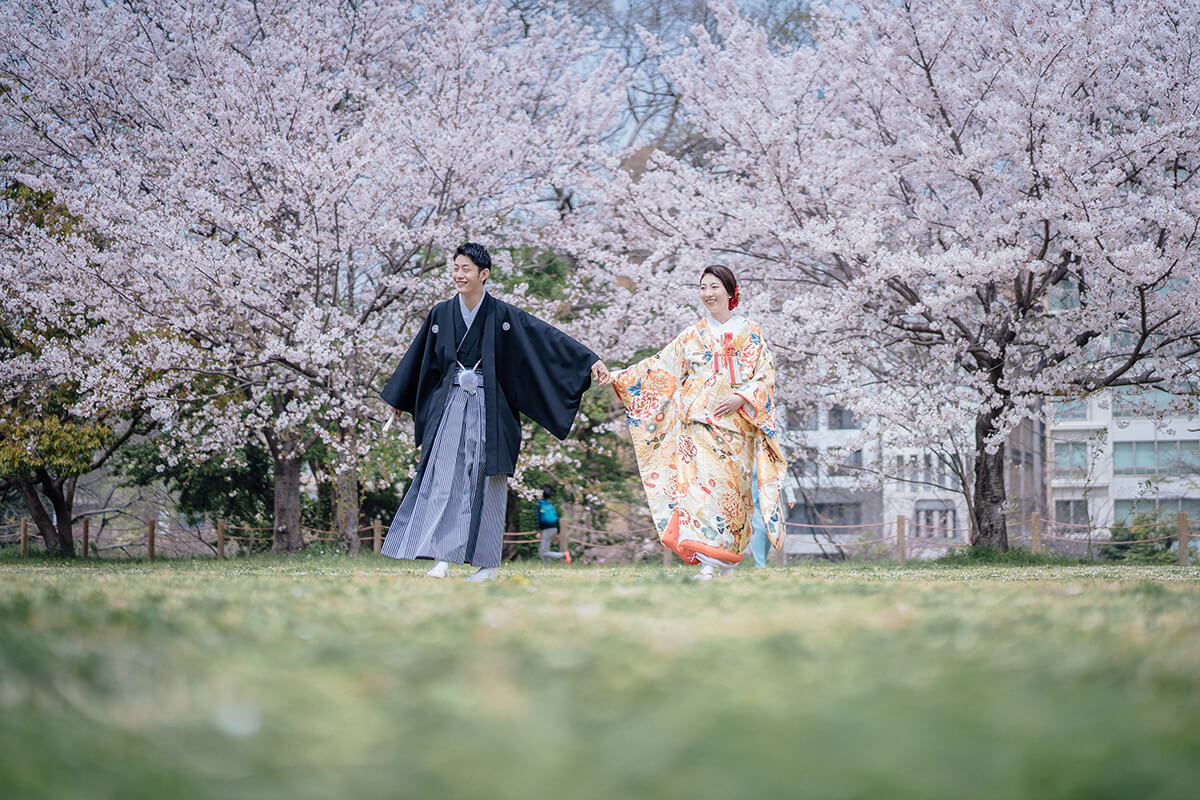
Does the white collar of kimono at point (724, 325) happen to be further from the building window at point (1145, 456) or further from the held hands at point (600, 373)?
the building window at point (1145, 456)

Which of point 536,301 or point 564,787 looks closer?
point 564,787

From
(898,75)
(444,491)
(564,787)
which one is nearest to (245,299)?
(444,491)

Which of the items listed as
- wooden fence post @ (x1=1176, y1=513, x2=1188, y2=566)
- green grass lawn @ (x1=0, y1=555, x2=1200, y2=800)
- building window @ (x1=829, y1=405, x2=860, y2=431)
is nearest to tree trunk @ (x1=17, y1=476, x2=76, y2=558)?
green grass lawn @ (x1=0, y1=555, x2=1200, y2=800)

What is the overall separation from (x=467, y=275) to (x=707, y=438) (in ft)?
5.22

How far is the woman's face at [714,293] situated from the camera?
234 inches

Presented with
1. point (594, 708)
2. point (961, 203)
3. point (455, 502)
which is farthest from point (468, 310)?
point (961, 203)

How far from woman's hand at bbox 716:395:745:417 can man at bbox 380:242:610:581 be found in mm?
672

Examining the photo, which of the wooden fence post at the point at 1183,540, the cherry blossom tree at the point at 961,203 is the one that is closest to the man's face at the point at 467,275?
the cherry blossom tree at the point at 961,203

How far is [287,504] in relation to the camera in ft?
45.1

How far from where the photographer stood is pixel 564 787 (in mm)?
1198

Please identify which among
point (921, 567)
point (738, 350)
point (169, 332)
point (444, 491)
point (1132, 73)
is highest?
point (1132, 73)

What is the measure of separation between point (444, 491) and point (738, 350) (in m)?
1.85

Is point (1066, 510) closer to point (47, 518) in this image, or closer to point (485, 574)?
point (47, 518)

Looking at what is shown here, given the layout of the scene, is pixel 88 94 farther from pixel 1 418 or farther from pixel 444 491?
pixel 444 491
